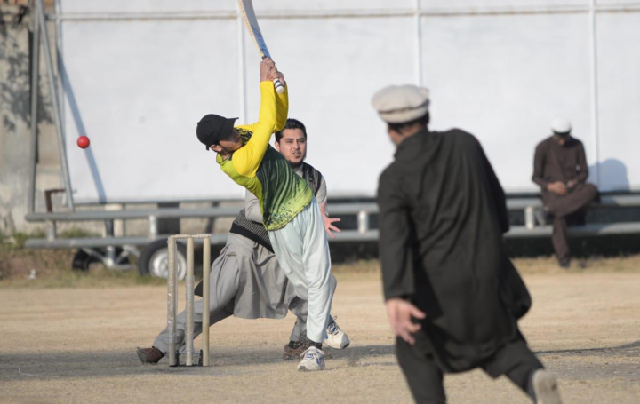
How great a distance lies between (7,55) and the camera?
14.6 meters

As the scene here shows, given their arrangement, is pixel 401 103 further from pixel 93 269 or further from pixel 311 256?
pixel 93 269

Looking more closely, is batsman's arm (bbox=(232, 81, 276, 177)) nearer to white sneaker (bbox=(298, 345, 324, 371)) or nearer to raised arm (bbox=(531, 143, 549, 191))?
white sneaker (bbox=(298, 345, 324, 371))

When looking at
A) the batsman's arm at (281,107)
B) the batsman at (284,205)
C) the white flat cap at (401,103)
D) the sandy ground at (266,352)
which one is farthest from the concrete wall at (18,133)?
the white flat cap at (401,103)

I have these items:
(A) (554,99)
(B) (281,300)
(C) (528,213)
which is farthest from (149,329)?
(A) (554,99)

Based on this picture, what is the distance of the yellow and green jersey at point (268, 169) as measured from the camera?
6.33 meters

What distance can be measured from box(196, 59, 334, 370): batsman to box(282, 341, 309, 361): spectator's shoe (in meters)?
0.62

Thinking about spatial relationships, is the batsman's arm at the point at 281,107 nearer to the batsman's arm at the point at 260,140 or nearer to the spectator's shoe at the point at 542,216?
the batsman's arm at the point at 260,140

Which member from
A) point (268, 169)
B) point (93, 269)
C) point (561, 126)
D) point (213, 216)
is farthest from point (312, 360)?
point (93, 269)

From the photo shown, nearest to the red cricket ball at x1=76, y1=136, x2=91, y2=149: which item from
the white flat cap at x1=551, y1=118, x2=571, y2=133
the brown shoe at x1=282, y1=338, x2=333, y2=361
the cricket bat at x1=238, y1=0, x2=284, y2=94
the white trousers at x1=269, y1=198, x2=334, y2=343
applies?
the white flat cap at x1=551, y1=118, x2=571, y2=133

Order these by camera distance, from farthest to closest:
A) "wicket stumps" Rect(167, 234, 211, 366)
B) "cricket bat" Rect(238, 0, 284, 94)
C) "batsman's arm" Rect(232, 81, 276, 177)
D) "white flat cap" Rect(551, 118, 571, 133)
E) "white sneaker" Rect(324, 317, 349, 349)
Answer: "white flat cap" Rect(551, 118, 571, 133) → "white sneaker" Rect(324, 317, 349, 349) → "cricket bat" Rect(238, 0, 284, 94) → "wicket stumps" Rect(167, 234, 211, 366) → "batsman's arm" Rect(232, 81, 276, 177)

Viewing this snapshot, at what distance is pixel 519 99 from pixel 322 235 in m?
7.52

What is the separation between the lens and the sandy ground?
5.86 metres

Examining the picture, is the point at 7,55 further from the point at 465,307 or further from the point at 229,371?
the point at 465,307

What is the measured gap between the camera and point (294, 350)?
288 inches
